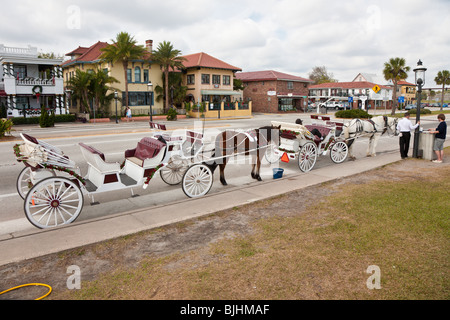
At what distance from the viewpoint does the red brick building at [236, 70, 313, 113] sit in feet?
190

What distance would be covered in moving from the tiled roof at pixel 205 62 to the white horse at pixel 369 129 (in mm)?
36380

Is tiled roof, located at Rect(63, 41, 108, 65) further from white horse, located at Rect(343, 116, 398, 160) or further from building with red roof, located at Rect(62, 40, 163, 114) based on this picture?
white horse, located at Rect(343, 116, 398, 160)

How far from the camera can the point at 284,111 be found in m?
59.9

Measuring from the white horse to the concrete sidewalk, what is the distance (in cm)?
365

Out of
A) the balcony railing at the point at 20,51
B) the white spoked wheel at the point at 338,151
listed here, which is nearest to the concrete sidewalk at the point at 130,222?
the white spoked wheel at the point at 338,151

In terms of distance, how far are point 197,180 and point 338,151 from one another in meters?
6.59

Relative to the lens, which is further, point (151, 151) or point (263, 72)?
point (263, 72)

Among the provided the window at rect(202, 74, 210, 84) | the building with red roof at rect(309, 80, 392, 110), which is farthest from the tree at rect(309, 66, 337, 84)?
the window at rect(202, 74, 210, 84)

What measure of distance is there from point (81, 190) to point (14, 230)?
53.3 inches

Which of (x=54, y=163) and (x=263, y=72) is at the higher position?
(x=263, y=72)

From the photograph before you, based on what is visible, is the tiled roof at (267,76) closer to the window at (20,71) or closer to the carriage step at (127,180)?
the window at (20,71)

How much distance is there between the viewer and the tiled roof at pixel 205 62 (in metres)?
47.9

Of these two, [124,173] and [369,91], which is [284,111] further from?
[124,173]
